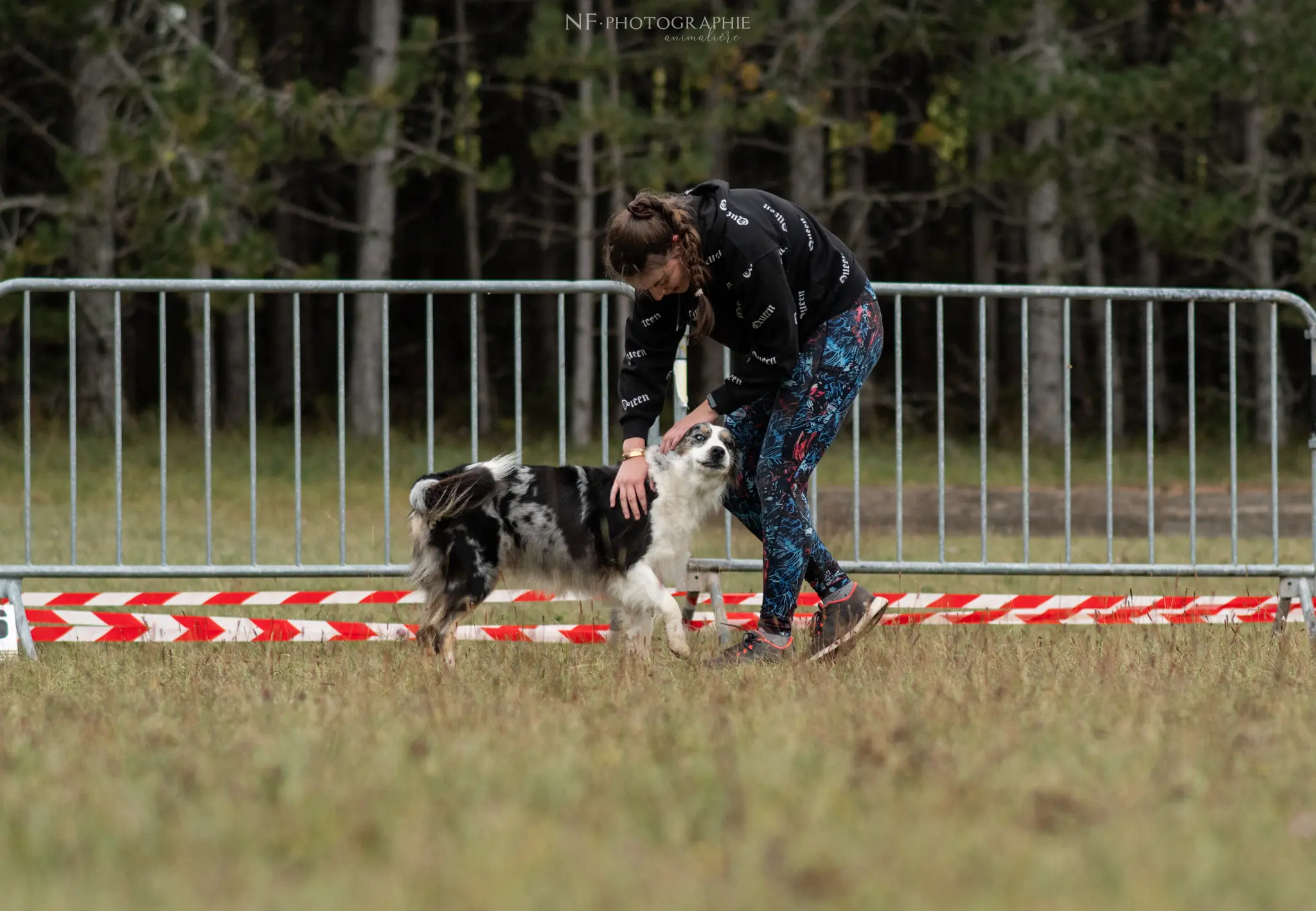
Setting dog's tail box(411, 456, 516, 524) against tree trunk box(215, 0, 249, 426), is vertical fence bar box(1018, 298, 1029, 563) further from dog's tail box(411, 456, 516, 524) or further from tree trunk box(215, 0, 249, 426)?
tree trunk box(215, 0, 249, 426)

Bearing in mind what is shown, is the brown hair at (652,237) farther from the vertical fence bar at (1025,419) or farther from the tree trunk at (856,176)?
the tree trunk at (856,176)

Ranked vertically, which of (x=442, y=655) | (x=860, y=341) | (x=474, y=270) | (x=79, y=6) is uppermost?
(x=79, y=6)

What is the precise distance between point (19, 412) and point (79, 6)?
19.1 ft

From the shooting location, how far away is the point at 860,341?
235 inches

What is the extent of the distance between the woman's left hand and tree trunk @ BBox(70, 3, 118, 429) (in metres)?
13.1

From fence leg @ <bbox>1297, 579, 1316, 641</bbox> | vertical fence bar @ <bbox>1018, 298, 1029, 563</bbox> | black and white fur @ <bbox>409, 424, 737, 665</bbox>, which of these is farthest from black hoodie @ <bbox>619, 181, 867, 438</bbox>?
fence leg @ <bbox>1297, 579, 1316, 641</bbox>

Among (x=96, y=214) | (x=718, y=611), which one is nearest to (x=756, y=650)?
(x=718, y=611)

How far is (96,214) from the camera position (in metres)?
18.5

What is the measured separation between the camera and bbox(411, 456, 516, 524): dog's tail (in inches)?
250

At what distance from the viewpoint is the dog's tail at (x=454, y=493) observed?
250 inches

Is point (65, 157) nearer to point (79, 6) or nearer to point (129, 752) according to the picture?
point (79, 6)

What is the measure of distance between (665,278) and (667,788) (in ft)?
A: 7.66

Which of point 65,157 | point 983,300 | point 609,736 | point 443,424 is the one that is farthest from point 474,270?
point 609,736

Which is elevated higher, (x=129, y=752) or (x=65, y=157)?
(x=65, y=157)
